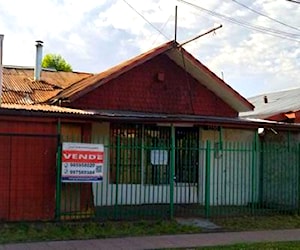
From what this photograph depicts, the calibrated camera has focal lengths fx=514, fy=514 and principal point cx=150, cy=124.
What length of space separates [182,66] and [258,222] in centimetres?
596

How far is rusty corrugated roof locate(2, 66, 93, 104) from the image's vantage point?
644 inches

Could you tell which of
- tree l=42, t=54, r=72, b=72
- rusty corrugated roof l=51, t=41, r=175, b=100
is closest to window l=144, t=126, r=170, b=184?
rusty corrugated roof l=51, t=41, r=175, b=100

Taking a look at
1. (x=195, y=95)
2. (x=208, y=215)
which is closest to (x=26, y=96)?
(x=195, y=95)

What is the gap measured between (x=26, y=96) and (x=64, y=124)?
4380mm

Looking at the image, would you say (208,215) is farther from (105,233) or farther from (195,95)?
(195,95)

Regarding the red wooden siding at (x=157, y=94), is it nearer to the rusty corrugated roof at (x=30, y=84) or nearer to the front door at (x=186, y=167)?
the front door at (x=186, y=167)

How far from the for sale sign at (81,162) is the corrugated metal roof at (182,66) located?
2846 millimetres

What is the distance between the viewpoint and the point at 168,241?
10430 mm

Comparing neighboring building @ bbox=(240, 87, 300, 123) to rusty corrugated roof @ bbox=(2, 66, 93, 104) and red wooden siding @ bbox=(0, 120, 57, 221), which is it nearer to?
rusty corrugated roof @ bbox=(2, 66, 93, 104)

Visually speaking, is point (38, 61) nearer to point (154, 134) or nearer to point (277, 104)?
point (154, 134)

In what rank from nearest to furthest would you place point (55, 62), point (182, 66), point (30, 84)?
point (182, 66) < point (30, 84) < point (55, 62)


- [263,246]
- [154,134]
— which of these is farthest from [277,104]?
[263,246]

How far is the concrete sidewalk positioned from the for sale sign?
6.80 ft

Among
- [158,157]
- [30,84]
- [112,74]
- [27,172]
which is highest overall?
[30,84]
